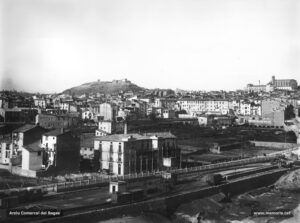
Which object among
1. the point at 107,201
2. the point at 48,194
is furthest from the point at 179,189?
the point at 48,194

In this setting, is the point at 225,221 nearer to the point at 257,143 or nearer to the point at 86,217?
A: the point at 86,217

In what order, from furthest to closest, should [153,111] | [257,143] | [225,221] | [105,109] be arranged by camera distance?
[153,111] → [105,109] → [257,143] → [225,221]

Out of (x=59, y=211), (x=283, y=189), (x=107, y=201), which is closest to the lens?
(x=59, y=211)

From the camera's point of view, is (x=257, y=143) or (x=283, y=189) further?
(x=257, y=143)

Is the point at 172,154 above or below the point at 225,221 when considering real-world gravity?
above

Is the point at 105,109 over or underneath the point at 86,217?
over

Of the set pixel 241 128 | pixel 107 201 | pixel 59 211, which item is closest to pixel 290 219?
pixel 107 201

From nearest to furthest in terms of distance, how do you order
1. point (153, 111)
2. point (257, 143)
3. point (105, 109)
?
point (257, 143) → point (105, 109) → point (153, 111)

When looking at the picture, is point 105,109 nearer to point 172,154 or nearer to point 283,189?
point 172,154

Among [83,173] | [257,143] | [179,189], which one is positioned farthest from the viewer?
[257,143]
